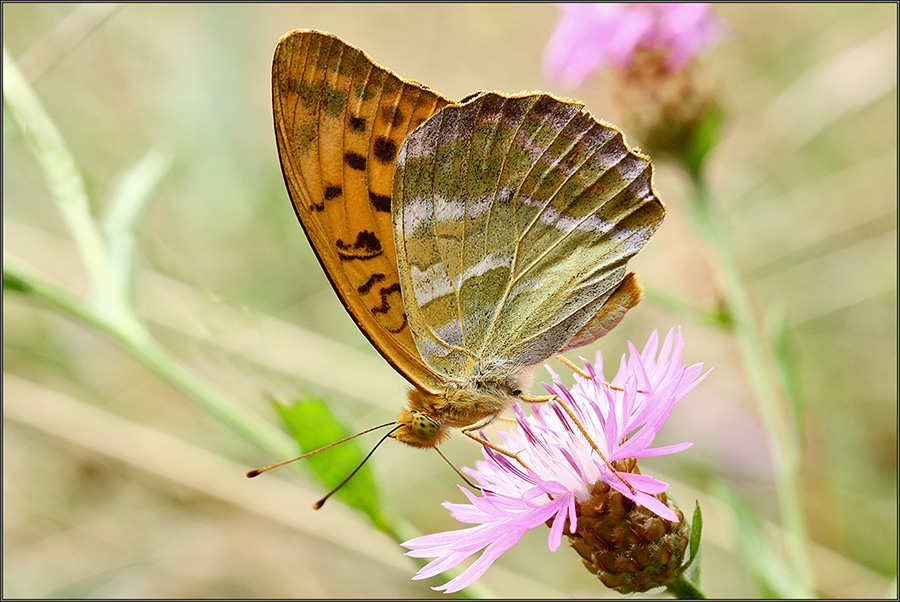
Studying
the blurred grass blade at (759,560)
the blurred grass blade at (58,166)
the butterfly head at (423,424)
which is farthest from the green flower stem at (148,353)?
the blurred grass blade at (759,560)

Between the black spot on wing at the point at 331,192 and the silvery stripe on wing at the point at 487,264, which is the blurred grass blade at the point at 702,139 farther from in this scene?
the black spot on wing at the point at 331,192

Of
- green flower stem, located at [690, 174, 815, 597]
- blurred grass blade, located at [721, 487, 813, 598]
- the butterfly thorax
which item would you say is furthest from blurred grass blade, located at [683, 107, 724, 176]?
the butterfly thorax

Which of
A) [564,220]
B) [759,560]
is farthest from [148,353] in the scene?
[759,560]

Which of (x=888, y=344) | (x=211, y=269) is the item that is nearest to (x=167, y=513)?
(x=211, y=269)

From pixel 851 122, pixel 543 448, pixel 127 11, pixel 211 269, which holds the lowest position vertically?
pixel 543 448

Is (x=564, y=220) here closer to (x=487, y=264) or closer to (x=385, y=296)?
(x=487, y=264)

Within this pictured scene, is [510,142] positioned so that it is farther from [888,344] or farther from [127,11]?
[127,11]

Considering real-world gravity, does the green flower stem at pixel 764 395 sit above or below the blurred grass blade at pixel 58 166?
below
